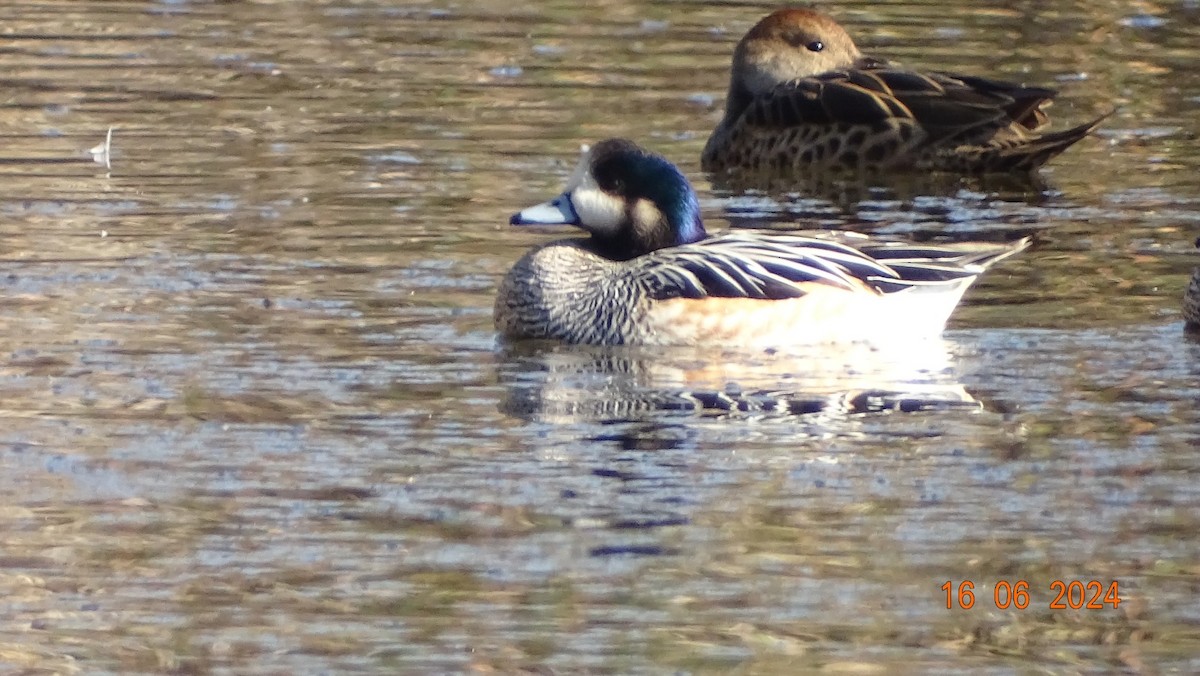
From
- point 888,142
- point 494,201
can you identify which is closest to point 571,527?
point 494,201

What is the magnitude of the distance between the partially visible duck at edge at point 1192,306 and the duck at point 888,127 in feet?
11.0

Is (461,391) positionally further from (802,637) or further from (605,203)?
(802,637)

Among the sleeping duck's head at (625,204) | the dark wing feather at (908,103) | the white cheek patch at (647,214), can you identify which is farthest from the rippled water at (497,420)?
the white cheek patch at (647,214)

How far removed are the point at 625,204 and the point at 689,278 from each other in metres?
0.58

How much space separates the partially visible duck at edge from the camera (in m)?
→ 9.38

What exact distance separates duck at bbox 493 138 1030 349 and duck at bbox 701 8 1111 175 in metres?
3.52

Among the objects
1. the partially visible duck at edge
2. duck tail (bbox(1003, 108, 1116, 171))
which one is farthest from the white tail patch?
duck tail (bbox(1003, 108, 1116, 171))

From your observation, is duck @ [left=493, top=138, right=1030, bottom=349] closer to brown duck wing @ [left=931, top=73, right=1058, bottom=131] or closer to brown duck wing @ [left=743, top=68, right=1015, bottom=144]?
brown duck wing @ [left=743, top=68, right=1015, bottom=144]

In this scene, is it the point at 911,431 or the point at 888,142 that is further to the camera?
the point at 888,142

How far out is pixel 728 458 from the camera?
7461 mm

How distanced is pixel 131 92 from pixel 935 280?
6393mm

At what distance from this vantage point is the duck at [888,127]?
13102 millimetres

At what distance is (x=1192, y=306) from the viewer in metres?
9.42

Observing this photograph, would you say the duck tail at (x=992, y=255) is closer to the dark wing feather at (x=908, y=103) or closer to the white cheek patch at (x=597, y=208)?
the white cheek patch at (x=597, y=208)
